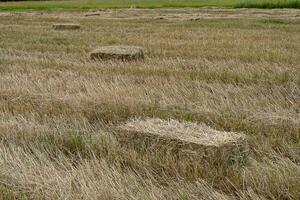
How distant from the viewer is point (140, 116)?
568 centimetres

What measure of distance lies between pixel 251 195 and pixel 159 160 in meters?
0.96

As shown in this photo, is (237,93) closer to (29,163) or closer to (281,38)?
(29,163)

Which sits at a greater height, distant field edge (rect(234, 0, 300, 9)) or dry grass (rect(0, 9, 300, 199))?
dry grass (rect(0, 9, 300, 199))

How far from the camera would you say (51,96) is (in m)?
7.03

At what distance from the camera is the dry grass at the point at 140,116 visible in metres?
3.90

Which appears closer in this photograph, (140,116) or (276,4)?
(140,116)

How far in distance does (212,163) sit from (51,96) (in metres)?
3.43

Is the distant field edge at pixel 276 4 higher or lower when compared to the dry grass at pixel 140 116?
lower

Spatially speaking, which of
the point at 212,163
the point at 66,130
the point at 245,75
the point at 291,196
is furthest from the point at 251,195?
the point at 245,75

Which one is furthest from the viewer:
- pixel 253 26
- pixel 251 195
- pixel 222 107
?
pixel 253 26

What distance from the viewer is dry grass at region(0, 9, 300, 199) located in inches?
154

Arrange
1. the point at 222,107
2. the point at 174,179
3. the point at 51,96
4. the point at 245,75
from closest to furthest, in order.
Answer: the point at 174,179, the point at 222,107, the point at 51,96, the point at 245,75

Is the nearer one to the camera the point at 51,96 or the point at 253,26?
the point at 51,96

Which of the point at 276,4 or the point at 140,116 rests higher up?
the point at 140,116
